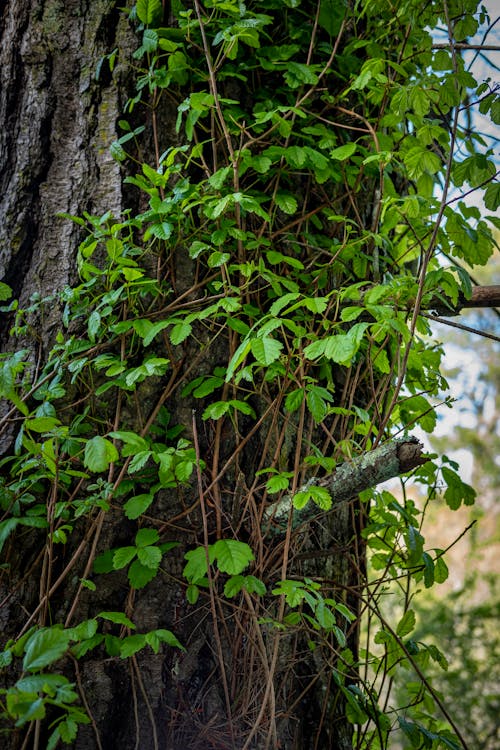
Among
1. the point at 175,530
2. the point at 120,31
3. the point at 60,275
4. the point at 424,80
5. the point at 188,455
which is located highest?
the point at 120,31

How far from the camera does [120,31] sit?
4.87 ft

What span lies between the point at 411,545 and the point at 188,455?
57 centimetres

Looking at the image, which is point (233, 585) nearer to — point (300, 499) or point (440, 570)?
point (300, 499)

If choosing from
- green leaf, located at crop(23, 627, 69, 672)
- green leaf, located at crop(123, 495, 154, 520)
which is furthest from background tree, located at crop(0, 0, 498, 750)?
green leaf, located at crop(23, 627, 69, 672)

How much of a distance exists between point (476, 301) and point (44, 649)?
120 centimetres

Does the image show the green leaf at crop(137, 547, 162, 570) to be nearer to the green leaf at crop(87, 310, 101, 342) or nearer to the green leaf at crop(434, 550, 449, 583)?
the green leaf at crop(87, 310, 101, 342)

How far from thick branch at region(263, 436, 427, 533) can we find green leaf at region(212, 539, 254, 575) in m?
0.17

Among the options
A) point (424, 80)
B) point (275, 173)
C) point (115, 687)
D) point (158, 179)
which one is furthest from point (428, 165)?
point (115, 687)

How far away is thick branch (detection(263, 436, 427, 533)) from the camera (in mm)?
1080

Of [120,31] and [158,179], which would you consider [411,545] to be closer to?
[158,179]

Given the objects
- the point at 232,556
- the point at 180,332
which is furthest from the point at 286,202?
the point at 232,556

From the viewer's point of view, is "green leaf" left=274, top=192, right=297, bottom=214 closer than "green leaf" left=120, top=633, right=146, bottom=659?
No

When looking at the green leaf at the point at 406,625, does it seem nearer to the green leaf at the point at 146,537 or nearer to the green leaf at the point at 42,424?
the green leaf at the point at 146,537

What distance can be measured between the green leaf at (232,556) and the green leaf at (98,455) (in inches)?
11.3
